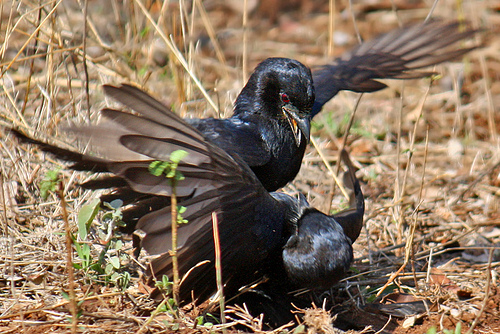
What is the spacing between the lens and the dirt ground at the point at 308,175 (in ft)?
10.2

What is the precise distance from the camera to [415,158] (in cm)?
521

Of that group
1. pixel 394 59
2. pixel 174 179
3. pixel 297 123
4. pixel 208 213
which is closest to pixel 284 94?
pixel 297 123

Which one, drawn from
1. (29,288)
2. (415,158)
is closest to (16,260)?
(29,288)

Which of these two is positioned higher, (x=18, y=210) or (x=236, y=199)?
(x=236, y=199)

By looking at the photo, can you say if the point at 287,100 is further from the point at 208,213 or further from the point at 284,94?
the point at 208,213

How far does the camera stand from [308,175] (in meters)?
4.78

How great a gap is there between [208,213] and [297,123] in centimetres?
132

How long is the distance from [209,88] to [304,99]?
229 cm

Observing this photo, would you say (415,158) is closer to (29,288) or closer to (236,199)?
(236,199)

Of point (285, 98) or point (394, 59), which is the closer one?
point (285, 98)

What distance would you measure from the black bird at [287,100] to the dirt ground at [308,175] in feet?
0.91

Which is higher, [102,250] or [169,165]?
[169,165]

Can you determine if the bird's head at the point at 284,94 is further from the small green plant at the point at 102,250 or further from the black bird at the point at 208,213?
the small green plant at the point at 102,250

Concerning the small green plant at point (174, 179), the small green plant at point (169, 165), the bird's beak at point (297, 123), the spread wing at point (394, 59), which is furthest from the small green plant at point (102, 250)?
the spread wing at point (394, 59)
